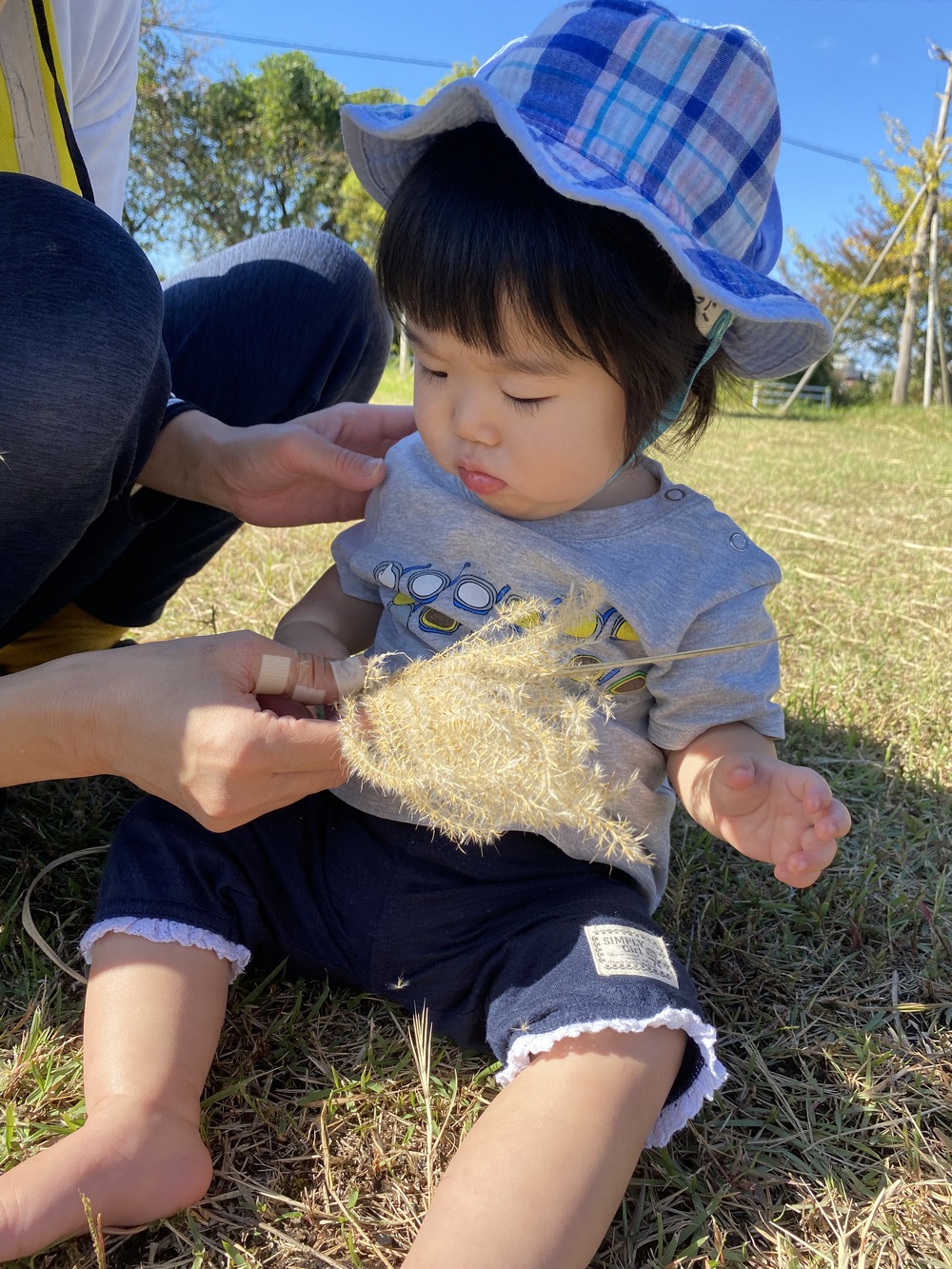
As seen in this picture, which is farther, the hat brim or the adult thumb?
the adult thumb

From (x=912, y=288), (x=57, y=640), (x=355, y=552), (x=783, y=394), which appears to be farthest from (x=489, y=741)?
(x=783, y=394)

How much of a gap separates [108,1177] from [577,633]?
87 cm

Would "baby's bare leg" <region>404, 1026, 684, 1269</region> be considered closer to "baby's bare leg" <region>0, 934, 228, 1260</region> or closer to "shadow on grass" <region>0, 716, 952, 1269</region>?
"shadow on grass" <region>0, 716, 952, 1269</region>

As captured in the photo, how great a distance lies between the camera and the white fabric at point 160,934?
122cm

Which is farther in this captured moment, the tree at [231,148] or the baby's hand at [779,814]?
the tree at [231,148]

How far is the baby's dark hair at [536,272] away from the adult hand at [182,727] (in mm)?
533

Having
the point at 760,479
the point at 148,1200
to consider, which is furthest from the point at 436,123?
the point at 760,479

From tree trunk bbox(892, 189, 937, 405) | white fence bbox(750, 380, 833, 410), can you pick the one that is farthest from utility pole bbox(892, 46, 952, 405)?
white fence bbox(750, 380, 833, 410)

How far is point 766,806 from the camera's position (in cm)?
122

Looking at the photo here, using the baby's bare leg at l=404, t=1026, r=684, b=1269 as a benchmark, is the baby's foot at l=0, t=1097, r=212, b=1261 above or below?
below

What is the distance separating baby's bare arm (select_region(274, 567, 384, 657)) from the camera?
152cm

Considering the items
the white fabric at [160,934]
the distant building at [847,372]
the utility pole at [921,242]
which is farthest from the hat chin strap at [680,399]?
the distant building at [847,372]

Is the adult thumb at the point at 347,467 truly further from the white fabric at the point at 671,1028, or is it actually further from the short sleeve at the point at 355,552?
the white fabric at the point at 671,1028

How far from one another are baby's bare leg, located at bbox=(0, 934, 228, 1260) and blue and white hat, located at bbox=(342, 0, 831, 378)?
110cm
